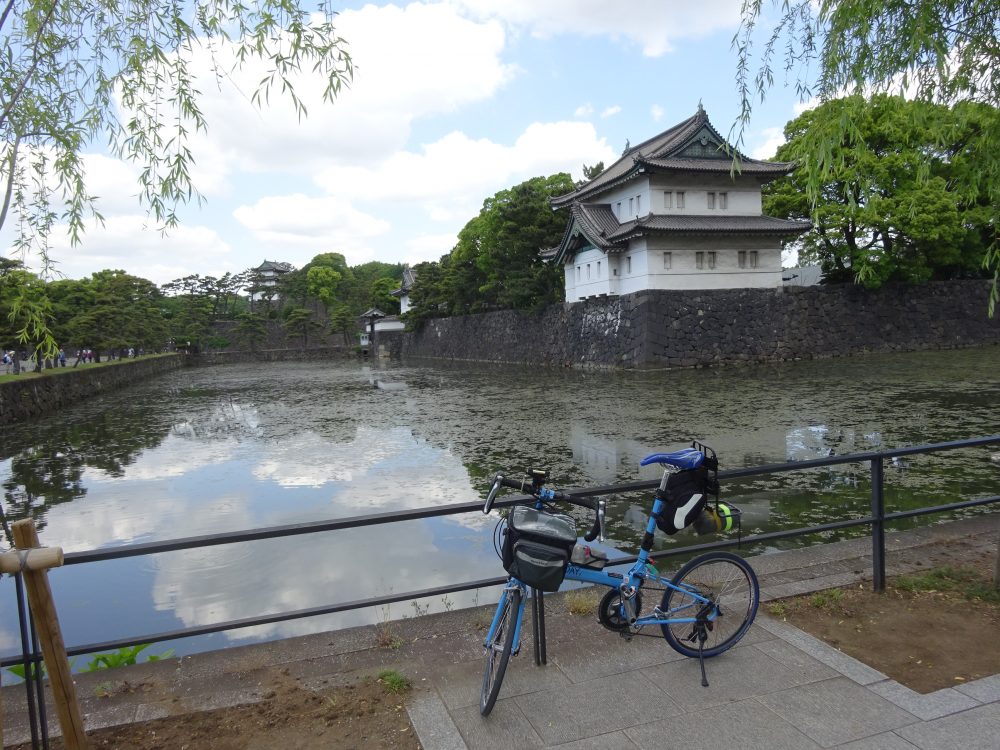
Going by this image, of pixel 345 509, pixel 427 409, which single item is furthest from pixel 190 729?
pixel 427 409

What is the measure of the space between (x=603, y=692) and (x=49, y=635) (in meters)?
1.95

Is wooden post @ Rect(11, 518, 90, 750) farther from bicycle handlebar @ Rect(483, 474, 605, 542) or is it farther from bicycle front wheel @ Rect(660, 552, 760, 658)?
bicycle front wheel @ Rect(660, 552, 760, 658)

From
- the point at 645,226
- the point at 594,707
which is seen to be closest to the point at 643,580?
the point at 594,707

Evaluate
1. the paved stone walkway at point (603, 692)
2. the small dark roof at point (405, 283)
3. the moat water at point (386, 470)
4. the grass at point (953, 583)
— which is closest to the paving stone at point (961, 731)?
the paved stone walkway at point (603, 692)

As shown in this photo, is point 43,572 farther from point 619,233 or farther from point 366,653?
point 619,233

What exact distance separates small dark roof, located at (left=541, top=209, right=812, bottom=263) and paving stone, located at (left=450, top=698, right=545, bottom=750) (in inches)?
878

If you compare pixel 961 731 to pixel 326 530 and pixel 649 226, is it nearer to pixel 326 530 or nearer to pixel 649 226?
pixel 326 530

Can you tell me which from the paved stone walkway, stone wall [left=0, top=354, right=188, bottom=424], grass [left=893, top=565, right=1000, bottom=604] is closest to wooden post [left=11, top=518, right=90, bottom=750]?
the paved stone walkway

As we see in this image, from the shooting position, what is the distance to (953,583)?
3514 mm

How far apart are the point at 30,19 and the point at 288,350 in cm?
5382

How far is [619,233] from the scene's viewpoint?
24828 mm

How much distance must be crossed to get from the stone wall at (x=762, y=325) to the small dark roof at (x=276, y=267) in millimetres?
36910

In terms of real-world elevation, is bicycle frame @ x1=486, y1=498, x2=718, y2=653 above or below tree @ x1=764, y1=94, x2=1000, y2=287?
below

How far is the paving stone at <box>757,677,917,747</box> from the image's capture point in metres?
2.29
